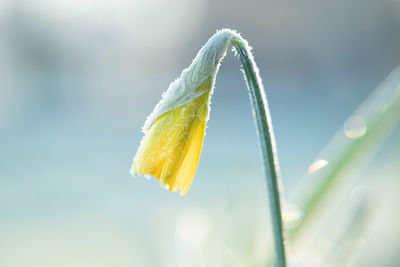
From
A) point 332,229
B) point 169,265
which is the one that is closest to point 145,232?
point 169,265

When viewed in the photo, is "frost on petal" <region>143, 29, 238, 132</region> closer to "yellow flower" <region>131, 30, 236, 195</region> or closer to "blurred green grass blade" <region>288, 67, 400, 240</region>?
"yellow flower" <region>131, 30, 236, 195</region>

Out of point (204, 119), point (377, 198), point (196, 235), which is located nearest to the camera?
point (204, 119)

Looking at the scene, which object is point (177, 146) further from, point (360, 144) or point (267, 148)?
point (360, 144)

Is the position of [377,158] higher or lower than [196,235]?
higher

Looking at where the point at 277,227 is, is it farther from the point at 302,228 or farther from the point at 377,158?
the point at 377,158

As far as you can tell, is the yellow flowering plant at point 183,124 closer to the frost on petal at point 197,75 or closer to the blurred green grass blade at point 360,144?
the frost on petal at point 197,75

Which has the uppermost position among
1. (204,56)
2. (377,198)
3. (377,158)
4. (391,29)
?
(391,29)

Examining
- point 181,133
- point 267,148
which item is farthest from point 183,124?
point 267,148

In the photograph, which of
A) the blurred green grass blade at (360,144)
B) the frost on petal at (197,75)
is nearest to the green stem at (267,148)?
the frost on petal at (197,75)
